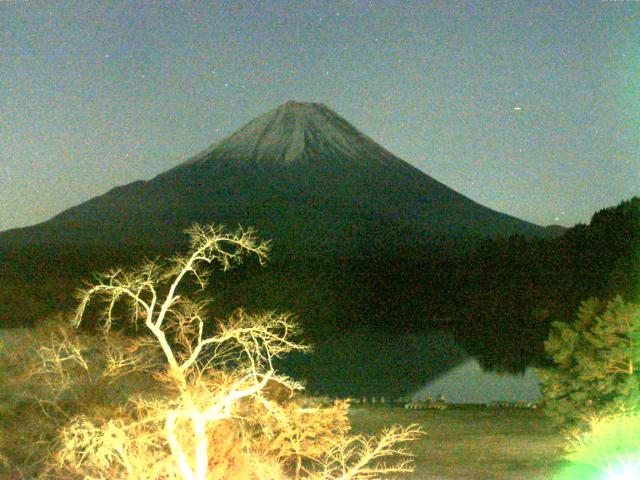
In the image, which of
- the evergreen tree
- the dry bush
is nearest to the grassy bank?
the evergreen tree

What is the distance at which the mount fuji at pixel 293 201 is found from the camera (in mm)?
78688

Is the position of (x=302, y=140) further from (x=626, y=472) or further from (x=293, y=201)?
(x=626, y=472)

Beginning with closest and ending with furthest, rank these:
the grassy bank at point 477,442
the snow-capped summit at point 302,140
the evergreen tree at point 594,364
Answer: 1. the grassy bank at point 477,442
2. the evergreen tree at point 594,364
3. the snow-capped summit at point 302,140

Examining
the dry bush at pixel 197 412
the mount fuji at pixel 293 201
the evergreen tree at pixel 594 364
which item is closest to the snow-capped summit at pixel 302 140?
the mount fuji at pixel 293 201

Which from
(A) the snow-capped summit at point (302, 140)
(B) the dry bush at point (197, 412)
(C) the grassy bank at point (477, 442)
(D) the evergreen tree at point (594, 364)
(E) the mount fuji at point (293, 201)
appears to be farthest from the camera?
(A) the snow-capped summit at point (302, 140)

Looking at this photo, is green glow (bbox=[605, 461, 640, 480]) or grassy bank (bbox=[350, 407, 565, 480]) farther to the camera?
grassy bank (bbox=[350, 407, 565, 480])

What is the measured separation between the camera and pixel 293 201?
90.3 m

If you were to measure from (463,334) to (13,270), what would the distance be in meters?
25.9

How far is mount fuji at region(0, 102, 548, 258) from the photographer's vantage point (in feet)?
258

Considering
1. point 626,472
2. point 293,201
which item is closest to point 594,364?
point 626,472

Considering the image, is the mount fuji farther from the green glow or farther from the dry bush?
the dry bush

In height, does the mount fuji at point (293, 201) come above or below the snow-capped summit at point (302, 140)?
below

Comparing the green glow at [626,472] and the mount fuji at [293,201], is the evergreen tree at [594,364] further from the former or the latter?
the mount fuji at [293,201]

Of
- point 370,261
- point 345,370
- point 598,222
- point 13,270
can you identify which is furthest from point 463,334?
point 13,270
